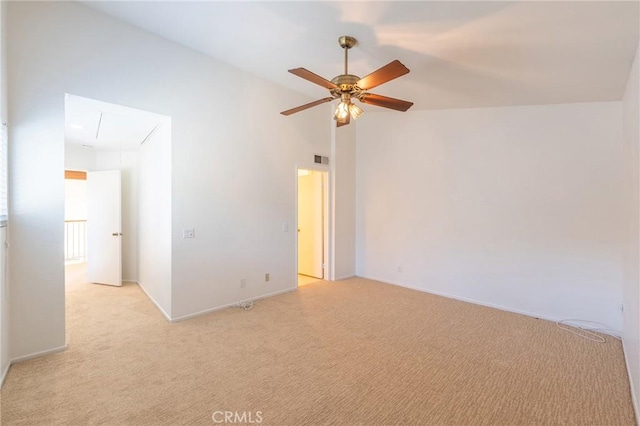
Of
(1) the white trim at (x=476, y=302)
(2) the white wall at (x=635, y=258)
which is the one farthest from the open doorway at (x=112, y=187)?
(2) the white wall at (x=635, y=258)

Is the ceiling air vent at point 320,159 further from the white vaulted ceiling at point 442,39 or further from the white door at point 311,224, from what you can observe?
the white vaulted ceiling at point 442,39

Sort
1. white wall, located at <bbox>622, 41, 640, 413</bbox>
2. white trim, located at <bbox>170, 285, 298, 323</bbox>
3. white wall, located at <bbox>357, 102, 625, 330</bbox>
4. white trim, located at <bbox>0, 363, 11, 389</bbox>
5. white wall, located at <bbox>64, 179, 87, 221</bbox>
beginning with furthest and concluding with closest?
1. white wall, located at <bbox>64, 179, 87, 221</bbox>
2. white trim, located at <bbox>170, 285, 298, 323</bbox>
3. white wall, located at <bbox>357, 102, 625, 330</bbox>
4. white trim, located at <bbox>0, 363, 11, 389</bbox>
5. white wall, located at <bbox>622, 41, 640, 413</bbox>

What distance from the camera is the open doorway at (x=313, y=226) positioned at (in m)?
5.61

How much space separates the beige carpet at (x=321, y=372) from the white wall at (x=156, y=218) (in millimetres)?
475

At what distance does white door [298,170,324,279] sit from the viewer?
5691 millimetres

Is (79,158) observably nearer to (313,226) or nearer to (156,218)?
(156,218)

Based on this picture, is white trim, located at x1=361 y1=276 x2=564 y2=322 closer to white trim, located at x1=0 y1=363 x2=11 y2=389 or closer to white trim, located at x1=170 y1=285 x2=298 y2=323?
white trim, located at x1=170 y1=285 x2=298 y2=323

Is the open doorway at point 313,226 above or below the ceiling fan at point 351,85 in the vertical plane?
below

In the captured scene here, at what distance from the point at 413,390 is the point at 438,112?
13.2 ft

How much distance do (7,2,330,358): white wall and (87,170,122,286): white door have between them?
2617 millimetres

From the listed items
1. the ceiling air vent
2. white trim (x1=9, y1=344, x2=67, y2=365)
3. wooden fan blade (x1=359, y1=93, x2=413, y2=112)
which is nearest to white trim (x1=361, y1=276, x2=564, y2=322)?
the ceiling air vent

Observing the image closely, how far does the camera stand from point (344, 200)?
225 inches

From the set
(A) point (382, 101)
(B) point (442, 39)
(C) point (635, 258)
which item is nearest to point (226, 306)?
(A) point (382, 101)

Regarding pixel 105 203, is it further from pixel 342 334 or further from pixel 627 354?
pixel 627 354
